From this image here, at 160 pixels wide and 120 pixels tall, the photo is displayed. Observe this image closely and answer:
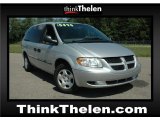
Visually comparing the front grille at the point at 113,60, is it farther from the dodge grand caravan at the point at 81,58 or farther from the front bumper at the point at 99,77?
the front bumper at the point at 99,77

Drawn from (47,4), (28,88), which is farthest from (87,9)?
(28,88)

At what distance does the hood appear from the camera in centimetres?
605

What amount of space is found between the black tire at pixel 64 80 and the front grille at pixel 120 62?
890 millimetres

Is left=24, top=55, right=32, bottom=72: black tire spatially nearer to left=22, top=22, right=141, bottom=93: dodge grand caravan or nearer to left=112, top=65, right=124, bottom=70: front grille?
left=22, top=22, right=141, bottom=93: dodge grand caravan

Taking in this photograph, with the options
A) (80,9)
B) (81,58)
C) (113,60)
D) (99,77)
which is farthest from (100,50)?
(80,9)

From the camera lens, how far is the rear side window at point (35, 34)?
770cm

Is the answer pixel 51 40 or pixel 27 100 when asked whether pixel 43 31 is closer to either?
pixel 51 40

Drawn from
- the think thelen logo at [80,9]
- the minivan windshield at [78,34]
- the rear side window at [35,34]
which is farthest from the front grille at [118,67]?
the rear side window at [35,34]

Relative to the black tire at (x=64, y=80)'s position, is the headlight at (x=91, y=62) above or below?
above

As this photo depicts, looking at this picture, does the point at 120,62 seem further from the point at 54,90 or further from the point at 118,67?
the point at 54,90

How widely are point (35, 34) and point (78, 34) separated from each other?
1586mm

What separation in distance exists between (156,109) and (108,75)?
1.27 meters

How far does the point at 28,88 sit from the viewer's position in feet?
23.1

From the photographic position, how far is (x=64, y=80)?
648 centimetres
